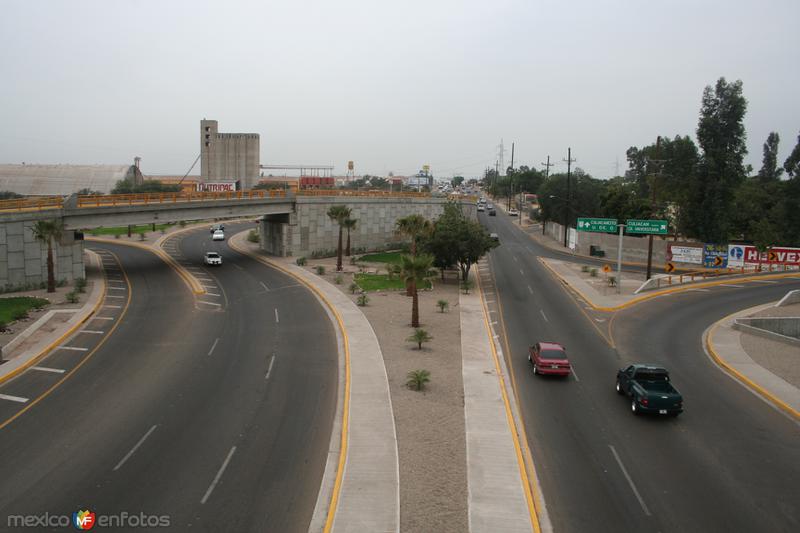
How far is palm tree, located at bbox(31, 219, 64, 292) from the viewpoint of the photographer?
38688 mm

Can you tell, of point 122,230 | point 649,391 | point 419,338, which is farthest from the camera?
point 122,230

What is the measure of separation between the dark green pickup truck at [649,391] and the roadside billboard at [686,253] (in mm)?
43710

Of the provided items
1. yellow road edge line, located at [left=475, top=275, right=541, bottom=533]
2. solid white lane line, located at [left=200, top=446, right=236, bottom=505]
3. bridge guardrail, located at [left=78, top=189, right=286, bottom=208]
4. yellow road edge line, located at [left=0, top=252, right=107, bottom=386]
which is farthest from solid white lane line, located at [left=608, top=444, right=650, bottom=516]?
bridge guardrail, located at [left=78, top=189, right=286, bottom=208]

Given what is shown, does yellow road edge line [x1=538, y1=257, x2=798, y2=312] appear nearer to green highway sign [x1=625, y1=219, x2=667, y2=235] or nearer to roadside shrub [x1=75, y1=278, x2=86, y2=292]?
green highway sign [x1=625, y1=219, x2=667, y2=235]

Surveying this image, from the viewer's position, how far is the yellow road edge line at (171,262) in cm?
4275

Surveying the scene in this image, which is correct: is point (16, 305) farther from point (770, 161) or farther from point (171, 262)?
point (770, 161)

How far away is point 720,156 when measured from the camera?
61.5 m

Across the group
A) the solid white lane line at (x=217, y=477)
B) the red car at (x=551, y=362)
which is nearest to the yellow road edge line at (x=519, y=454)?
the red car at (x=551, y=362)

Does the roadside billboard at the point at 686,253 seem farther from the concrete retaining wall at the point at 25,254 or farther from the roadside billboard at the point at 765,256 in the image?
the concrete retaining wall at the point at 25,254

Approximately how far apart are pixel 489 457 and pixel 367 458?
3.37 m

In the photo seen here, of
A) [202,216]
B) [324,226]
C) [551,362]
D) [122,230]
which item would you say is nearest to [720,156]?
[324,226]

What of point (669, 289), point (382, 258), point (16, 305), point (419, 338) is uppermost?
point (382, 258)

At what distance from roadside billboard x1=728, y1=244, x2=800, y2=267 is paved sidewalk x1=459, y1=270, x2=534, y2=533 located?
4271cm

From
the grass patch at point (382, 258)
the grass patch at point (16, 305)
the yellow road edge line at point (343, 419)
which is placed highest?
the grass patch at point (382, 258)
